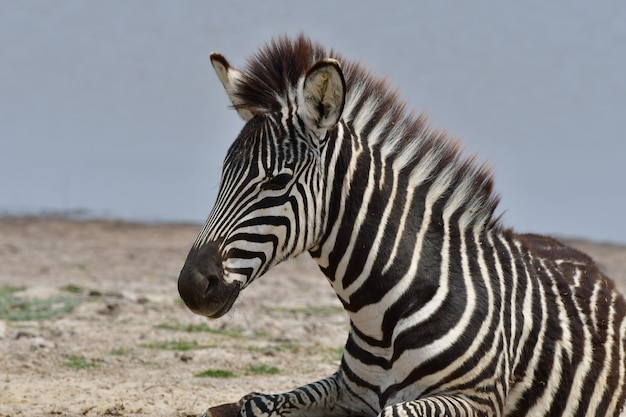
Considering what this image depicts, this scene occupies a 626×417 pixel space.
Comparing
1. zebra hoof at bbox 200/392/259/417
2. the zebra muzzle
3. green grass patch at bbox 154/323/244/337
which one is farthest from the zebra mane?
green grass patch at bbox 154/323/244/337

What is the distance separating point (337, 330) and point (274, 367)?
1.79 m

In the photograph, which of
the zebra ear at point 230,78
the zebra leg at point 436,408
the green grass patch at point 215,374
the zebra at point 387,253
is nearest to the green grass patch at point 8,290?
the green grass patch at point 215,374

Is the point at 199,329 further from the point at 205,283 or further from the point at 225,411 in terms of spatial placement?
the point at 205,283

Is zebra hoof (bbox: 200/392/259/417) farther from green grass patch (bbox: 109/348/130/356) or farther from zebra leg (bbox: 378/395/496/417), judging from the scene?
green grass patch (bbox: 109/348/130/356)

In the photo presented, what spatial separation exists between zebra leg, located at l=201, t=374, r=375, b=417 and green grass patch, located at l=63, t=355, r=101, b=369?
298 cm

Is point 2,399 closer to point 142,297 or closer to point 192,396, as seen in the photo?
point 192,396

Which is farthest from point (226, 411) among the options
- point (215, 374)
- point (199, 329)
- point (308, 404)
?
point (199, 329)

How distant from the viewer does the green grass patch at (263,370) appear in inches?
317

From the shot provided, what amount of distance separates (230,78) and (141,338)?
193 inches

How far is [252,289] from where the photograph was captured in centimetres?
1251

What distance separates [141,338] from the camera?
934 centimetres

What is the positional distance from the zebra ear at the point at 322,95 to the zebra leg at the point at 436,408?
137cm

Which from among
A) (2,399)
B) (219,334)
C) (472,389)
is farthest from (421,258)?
(219,334)

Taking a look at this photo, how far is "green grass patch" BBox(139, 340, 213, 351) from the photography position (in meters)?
8.92
